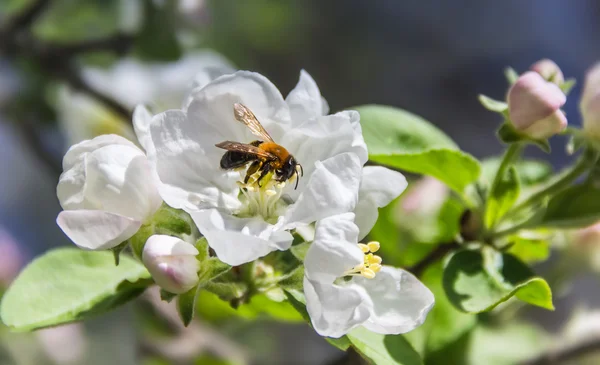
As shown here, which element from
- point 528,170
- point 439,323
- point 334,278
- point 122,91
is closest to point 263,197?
point 334,278

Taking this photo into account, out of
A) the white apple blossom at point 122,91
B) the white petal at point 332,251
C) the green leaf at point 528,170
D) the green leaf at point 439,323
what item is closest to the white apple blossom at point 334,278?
the white petal at point 332,251

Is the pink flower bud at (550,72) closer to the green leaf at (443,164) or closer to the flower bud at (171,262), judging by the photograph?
the green leaf at (443,164)

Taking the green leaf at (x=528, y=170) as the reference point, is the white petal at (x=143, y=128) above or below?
above

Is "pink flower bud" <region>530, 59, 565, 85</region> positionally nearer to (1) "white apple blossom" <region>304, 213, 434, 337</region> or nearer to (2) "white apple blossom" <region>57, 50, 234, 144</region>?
(1) "white apple blossom" <region>304, 213, 434, 337</region>

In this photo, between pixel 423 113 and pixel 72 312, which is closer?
pixel 72 312

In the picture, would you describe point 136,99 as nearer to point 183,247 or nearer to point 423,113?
point 183,247

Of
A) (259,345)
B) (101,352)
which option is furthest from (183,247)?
(101,352)

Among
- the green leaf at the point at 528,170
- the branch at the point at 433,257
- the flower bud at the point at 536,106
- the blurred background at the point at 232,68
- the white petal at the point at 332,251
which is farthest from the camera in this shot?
the blurred background at the point at 232,68

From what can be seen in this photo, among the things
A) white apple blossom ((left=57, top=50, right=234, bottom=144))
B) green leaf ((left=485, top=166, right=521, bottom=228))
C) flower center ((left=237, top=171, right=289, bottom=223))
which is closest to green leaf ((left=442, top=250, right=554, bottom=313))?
green leaf ((left=485, top=166, right=521, bottom=228))
